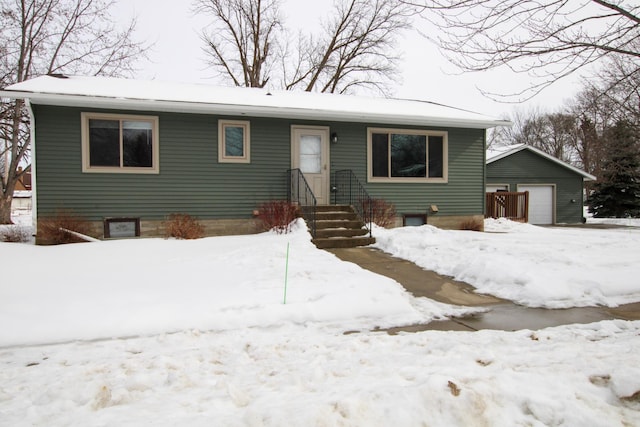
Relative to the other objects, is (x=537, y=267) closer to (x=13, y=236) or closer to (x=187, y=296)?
(x=187, y=296)

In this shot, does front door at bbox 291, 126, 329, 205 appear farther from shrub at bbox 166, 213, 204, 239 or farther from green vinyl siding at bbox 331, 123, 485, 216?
shrub at bbox 166, 213, 204, 239

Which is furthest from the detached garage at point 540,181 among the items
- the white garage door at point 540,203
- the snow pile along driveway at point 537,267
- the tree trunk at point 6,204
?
the tree trunk at point 6,204

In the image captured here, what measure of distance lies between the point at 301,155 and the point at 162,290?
6.96 metres

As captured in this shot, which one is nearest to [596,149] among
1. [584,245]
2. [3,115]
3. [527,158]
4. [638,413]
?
[527,158]

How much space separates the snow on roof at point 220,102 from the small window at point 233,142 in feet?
1.30

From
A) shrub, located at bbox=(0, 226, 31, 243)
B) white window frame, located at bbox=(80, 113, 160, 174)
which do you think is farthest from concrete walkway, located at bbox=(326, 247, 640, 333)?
shrub, located at bbox=(0, 226, 31, 243)

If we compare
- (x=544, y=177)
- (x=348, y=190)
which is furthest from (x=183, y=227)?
(x=544, y=177)

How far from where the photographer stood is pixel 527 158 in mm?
19969

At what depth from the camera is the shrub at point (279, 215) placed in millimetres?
9375

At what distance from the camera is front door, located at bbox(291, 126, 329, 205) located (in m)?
11.0

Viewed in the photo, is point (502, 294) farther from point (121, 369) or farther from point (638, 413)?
point (121, 369)

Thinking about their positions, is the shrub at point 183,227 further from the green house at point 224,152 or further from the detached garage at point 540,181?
the detached garage at point 540,181

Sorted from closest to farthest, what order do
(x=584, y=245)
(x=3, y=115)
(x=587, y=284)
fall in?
(x=587, y=284) → (x=584, y=245) → (x=3, y=115)

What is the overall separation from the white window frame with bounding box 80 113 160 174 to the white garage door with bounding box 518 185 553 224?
1796cm
